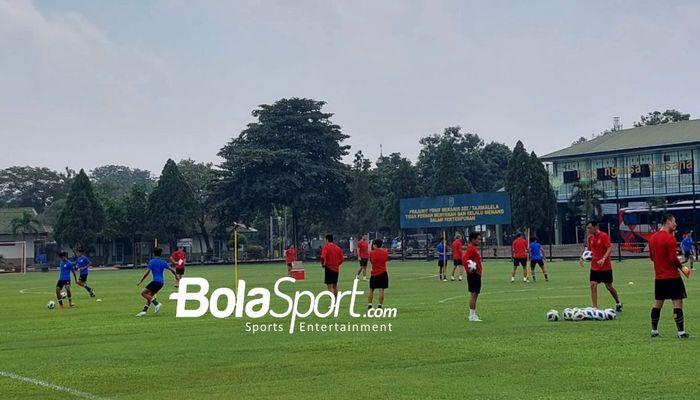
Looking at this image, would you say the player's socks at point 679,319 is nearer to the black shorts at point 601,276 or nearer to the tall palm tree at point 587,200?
the black shorts at point 601,276

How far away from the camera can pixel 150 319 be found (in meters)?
22.5

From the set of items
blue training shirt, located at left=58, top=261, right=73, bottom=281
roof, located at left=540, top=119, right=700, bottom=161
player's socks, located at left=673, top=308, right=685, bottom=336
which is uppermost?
roof, located at left=540, top=119, right=700, bottom=161

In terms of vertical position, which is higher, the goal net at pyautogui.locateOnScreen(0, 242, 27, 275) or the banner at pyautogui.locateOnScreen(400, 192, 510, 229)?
the banner at pyautogui.locateOnScreen(400, 192, 510, 229)

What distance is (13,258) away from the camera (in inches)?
3664

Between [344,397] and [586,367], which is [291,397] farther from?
[586,367]

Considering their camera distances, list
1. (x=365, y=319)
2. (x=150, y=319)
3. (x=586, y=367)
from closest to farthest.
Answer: (x=586, y=367)
(x=365, y=319)
(x=150, y=319)

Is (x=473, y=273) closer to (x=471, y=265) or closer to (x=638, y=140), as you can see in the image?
(x=471, y=265)

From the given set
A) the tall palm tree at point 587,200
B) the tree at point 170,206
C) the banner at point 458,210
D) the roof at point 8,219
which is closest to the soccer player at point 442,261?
the banner at point 458,210

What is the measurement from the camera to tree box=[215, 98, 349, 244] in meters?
89.8

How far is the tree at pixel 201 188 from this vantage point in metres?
96.4

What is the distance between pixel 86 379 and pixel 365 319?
8720mm

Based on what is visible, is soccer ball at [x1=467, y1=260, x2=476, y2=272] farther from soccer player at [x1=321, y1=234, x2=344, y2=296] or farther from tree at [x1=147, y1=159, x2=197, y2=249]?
tree at [x1=147, y1=159, x2=197, y2=249]

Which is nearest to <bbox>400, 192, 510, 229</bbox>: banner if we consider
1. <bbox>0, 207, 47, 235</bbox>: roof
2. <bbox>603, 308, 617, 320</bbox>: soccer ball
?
<bbox>0, 207, 47, 235</bbox>: roof

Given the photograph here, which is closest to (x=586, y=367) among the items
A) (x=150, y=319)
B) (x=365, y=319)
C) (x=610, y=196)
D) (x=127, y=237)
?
(x=365, y=319)
